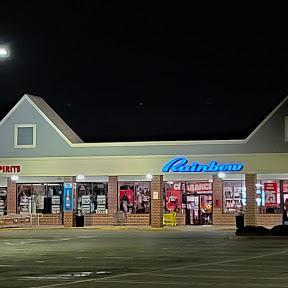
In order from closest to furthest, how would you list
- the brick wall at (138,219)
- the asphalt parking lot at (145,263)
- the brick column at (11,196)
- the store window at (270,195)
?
the asphalt parking lot at (145,263)
the store window at (270,195)
the brick wall at (138,219)
the brick column at (11,196)

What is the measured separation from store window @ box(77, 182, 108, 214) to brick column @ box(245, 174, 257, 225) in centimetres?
961

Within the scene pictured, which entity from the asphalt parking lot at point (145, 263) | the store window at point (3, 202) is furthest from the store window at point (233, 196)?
the store window at point (3, 202)

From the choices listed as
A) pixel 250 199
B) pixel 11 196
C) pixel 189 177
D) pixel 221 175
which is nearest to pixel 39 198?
pixel 11 196

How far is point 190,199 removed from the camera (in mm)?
47875

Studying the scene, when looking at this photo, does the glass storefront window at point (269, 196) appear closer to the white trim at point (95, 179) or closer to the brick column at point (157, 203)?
the brick column at point (157, 203)

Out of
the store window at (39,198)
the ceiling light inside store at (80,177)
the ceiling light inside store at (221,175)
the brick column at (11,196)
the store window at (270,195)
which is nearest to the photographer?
the ceiling light inside store at (221,175)

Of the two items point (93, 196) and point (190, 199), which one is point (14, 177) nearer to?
point (93, 196)

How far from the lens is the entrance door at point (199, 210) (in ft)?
157

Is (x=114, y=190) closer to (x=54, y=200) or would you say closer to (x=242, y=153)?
(x=54, y=200)

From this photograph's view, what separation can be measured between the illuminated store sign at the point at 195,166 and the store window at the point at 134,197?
147 inches

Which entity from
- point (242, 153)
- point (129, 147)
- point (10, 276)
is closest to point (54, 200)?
point (129, 147)

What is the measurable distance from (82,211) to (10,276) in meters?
30.7

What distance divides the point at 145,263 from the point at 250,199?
76.4ft

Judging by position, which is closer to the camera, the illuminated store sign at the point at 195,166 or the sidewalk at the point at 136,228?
the sidewalk at the point at 136,228
